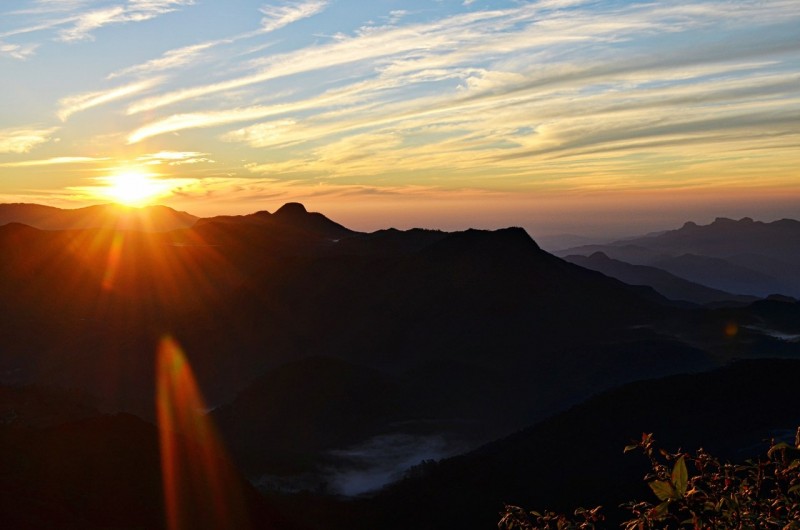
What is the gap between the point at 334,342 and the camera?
97.9 m

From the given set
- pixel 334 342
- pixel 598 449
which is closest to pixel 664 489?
pixel 598 449

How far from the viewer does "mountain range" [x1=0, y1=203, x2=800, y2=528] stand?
178 feet

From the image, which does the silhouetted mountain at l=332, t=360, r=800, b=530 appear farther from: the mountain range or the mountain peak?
the mountain peak

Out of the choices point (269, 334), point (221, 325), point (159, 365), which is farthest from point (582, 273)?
point (159, 365)

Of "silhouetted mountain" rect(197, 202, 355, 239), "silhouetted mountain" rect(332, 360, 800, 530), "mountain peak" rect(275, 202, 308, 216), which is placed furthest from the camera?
"mountain peak" rect(275, 202, 308, 216)

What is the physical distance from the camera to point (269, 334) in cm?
10244

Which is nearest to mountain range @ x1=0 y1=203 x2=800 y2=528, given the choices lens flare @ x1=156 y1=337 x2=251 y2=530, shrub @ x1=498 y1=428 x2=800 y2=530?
lens flare @ x1=156 y1=337 x2=251 y2=530

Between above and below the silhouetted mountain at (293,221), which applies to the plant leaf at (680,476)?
below

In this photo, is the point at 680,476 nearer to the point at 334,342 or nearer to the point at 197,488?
the point at 197,488

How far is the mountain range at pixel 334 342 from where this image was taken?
178 ft

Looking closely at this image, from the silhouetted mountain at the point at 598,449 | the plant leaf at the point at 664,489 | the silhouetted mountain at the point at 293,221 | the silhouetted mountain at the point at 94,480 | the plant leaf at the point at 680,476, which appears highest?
the silhouetted mountain at the point at 293,221

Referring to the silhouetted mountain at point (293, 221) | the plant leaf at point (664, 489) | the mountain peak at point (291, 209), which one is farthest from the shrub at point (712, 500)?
the mountain peak at point (291, 209)

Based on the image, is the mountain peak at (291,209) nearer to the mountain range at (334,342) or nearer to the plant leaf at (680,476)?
the mountain range at (334,342)

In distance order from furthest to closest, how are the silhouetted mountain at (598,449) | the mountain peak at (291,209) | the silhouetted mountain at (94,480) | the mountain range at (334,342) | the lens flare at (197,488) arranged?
1. the mountain peak at (291,209)
2. the mountain range at (334,342)
3. the silhouetted mountain at (598,449)
4. the lens flare at (197,488)
5. the silhouetted mountain at (94,480)
